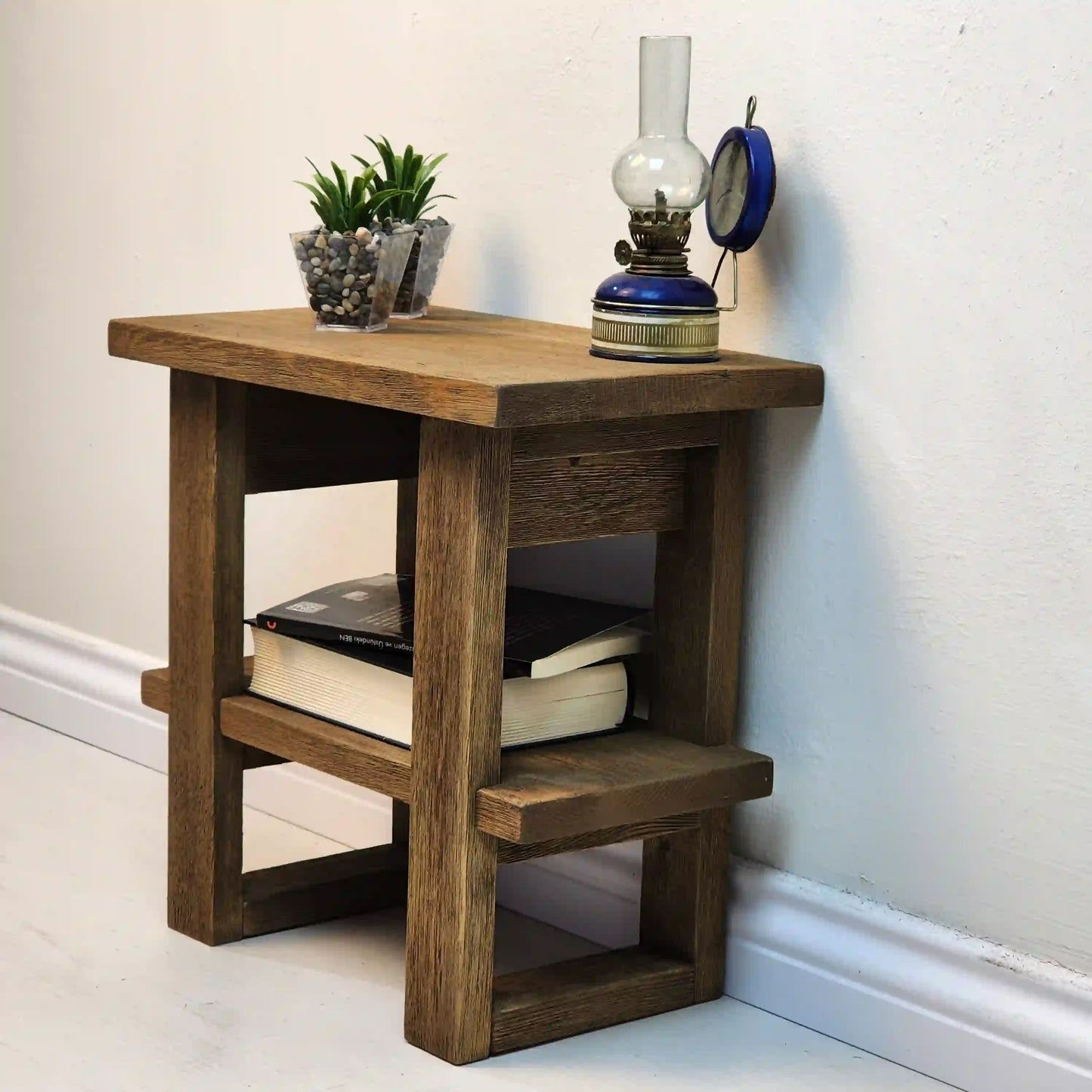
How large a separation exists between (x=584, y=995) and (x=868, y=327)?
55 centimetres

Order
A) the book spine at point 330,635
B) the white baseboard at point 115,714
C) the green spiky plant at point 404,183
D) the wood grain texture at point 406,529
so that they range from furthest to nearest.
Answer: the white baseboard at point 115,714 < the wood grain texture at point 406,529 < the green spiky plant at point 404,183 < the book spine at point 330,635

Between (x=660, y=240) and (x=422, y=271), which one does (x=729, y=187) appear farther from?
(x=422, y=271)

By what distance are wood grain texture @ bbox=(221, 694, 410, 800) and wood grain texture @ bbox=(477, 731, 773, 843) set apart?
0.29 feet

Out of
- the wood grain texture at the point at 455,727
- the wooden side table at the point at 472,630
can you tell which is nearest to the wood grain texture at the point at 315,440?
the wooden side table at the point at 472,630

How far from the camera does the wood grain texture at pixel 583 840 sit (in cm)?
128

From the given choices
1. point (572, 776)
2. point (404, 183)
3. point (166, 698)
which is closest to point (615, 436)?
point (572, 776)

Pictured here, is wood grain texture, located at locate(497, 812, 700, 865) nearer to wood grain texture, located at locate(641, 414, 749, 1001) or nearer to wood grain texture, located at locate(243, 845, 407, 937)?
wood grain texture, located at locate(641, 414, 749, 1001)

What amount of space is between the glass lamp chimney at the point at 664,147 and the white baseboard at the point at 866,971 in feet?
1.79

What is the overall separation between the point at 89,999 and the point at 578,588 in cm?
54

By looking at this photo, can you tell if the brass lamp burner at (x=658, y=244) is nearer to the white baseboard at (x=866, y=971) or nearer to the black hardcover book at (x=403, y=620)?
the black hardcover book at (x=403, y=620)

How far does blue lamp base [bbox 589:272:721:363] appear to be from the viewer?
1.26m

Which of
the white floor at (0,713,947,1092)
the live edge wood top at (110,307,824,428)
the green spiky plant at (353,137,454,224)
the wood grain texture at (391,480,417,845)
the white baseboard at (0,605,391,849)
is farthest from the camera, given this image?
the white baseboard at (0,605,391,849)

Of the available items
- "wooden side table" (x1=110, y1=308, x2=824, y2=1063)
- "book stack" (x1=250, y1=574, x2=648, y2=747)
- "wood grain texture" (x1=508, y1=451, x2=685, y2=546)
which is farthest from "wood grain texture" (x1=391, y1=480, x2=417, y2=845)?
"wood grain texture" (x1=508, y1=451, x2=685, y2=546)

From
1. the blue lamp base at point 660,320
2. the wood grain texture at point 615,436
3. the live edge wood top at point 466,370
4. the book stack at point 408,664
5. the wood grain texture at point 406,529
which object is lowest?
the book stack at point 408,664
